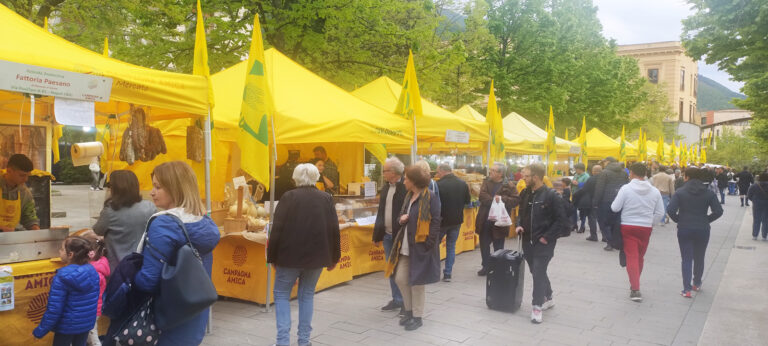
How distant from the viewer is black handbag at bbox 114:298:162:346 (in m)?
2.75

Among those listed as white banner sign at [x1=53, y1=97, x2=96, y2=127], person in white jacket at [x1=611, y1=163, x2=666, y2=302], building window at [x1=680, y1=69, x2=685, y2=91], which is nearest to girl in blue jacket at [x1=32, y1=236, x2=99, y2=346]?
white banner sign at [x1=53, y1=97, x2=96, y2=127]

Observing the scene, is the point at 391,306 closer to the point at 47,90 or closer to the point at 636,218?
the point at 636,218

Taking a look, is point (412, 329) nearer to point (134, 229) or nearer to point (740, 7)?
point (134, 229)

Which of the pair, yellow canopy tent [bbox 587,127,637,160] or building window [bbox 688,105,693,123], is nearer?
yellow canopy tent [bbox 587,127,637,160]

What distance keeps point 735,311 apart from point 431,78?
10.9 m

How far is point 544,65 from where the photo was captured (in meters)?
23.3

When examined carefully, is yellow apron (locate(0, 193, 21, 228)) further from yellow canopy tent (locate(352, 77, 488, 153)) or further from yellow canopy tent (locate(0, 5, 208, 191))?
yellow canopy tent (locate(352, 77, 488, 153))

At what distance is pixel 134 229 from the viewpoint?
14.1ft

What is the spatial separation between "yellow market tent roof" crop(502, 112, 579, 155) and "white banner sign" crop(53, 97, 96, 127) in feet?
36.0

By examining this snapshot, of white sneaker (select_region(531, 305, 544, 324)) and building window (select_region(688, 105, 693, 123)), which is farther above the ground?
building window (select_region(688, 105, 693, 123))

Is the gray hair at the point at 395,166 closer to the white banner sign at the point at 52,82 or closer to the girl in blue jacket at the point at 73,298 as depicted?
the white banner sign at the point at 52,82

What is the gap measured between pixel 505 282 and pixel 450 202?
1.76 meters

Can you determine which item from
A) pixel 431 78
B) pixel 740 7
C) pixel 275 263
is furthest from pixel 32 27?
pixel 431 78

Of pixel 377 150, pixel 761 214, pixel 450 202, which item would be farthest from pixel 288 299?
pixel 761 214
